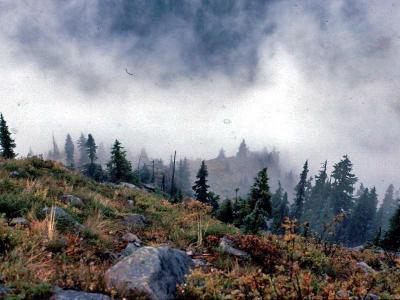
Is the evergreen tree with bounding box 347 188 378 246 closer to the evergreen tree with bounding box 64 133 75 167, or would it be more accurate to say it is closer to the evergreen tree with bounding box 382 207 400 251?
the evergreen tree with bounding box 382 207 400 251

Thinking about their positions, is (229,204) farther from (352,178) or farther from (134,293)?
(352,178)

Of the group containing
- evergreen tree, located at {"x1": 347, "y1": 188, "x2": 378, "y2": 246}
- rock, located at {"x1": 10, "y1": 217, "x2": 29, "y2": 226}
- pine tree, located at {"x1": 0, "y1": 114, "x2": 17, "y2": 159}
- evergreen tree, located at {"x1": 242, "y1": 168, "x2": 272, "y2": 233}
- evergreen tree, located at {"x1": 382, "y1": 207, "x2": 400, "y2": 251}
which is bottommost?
evergreen tree, located at {"x1": 347, "y1": 188, "x2": 378, "y2": 246}

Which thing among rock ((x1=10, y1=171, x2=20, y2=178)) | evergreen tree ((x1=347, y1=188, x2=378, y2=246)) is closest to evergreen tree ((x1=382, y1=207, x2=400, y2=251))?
rock ((x1=10, y1=171, x2=20, y2=178))

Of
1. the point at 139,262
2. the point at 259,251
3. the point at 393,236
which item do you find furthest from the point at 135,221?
the point at 393,236

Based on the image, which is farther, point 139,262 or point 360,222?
point 360,222

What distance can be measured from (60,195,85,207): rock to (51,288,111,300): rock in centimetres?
532

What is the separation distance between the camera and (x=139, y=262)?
427 centimetres

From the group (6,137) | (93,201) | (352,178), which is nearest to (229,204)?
(93,201)

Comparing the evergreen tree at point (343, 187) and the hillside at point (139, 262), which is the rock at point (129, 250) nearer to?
the hillside at point (139, 262)

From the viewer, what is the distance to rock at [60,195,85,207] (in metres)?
8.73

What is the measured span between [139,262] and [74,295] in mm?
978

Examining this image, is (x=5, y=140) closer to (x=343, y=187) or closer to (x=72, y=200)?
(x=72, y=200)

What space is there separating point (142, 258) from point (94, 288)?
783mm

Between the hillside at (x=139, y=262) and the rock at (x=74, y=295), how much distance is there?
0.04 ft
